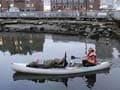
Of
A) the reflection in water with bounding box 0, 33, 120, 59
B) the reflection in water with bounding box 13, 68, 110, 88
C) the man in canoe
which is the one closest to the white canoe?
the reflection in water with bounding box 13, 68, 110, 88

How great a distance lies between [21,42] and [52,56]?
22536mm

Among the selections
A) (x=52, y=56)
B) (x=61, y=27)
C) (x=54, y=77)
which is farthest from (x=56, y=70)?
(x=61, y=27)

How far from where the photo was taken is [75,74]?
40.7 meters

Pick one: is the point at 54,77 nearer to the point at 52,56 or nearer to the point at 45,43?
the point at 52,56

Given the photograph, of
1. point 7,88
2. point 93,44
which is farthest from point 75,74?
point 93,44

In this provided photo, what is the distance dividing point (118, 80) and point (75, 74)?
15.1 ft

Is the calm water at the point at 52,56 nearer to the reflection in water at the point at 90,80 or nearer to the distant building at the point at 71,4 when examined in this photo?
the reflection in water at the point at 90,80

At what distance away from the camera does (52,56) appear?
5378 cm

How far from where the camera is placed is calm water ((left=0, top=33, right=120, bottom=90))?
123 feet

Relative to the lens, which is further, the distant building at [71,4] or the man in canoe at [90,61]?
the distant building at [71,4]

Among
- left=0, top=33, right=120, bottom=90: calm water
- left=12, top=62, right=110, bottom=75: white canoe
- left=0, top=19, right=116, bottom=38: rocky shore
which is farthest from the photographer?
left=0, top=19, right=116, bottom=38: rocky shore

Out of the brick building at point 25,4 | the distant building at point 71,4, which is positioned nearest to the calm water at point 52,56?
the brick building at point 25,4

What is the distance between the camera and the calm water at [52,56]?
37.4 m

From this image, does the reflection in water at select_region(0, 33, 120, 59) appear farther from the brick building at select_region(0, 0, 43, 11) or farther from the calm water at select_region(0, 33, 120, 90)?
the brick building at select_region(0, 0, 43, 11)
